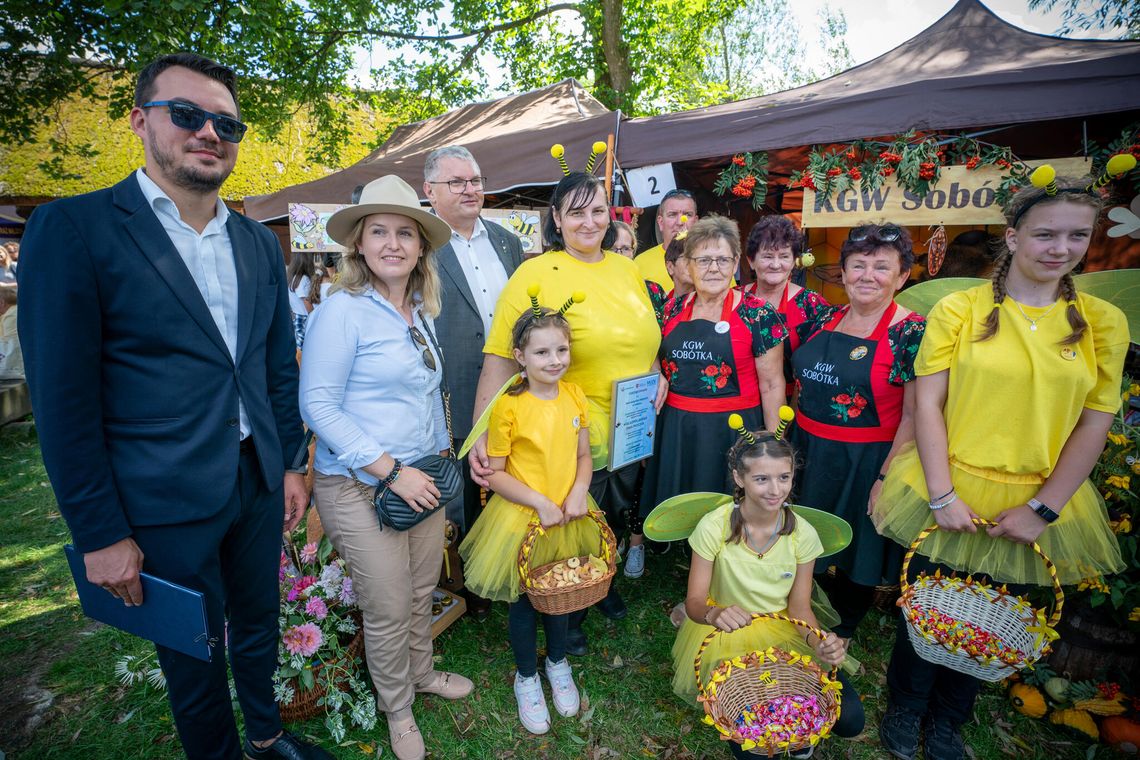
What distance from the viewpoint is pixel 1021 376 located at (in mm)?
1883

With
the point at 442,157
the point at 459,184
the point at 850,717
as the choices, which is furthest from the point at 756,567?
the point at 442,157

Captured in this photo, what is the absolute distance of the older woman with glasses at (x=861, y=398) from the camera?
2.37m

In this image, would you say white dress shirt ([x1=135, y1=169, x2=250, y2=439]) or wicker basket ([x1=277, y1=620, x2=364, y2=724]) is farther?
wicker basket ([x1=277, y1=620, x2=364, y2=724])

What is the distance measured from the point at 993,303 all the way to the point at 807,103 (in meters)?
2.60

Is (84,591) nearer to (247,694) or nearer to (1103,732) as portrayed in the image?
(247,694)

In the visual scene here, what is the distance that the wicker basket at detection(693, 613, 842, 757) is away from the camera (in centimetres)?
178

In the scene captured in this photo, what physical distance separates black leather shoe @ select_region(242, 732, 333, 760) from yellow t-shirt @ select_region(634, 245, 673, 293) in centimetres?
290

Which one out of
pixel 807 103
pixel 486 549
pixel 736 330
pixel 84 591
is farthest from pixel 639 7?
pixel 84 591

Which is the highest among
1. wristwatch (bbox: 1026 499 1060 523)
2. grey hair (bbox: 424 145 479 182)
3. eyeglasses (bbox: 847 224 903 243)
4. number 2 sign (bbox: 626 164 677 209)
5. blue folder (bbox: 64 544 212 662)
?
number 2 sign (bbox: 626 164 677 209)

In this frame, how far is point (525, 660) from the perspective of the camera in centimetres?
242

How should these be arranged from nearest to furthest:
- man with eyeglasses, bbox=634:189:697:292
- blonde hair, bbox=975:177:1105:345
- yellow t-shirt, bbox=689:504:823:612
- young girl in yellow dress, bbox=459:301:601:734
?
blonde hair, bbox=975:177:1105:345, yellow t-shirt, bbox=689:504:823:612, young girl in yellow dress, bbox=459:301:601:734, man with eyeglasses, bbox=634:189:697:292

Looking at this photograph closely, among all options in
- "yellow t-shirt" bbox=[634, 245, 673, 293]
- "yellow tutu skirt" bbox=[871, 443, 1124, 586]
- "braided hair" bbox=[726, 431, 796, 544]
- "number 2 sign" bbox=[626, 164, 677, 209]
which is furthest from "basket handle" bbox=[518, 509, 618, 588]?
"number 2 sign" bbox=[626, 164, 677, 209]

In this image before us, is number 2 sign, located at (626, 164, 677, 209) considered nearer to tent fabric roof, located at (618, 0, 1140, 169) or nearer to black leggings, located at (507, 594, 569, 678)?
tent fabric roof, located at (618, 0, 1140, 169)

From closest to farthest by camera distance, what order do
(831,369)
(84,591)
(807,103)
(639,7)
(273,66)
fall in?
(84,591) → (831,369) → (807,103) → (273,66) → (639,7)
